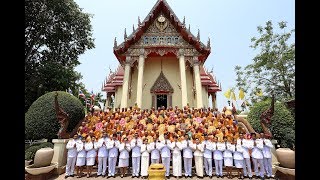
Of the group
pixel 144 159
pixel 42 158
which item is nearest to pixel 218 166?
pixel 144 159

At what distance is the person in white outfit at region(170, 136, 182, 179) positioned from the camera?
32.6ft

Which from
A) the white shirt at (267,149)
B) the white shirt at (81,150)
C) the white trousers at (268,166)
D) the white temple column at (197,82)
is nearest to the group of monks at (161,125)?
the white shirt at (81,150)

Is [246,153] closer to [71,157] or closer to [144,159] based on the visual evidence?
[144,159]

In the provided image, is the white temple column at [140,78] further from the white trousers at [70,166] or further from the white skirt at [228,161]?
the white skirt at [228,161]

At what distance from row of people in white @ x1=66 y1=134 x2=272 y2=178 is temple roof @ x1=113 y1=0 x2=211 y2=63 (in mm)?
11164

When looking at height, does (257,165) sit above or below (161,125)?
below

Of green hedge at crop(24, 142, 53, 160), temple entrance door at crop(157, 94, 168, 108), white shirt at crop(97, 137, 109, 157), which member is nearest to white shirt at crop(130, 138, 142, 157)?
white shirt at crop(97, 137, 109, 157)

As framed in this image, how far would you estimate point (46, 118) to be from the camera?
43.3ft

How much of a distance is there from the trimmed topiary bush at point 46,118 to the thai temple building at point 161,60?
563 centimetres

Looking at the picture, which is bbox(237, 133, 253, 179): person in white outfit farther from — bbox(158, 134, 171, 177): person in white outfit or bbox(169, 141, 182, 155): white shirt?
bbox(158, 134, 171, 177): person in white outfit

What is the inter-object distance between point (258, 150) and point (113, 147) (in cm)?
577
